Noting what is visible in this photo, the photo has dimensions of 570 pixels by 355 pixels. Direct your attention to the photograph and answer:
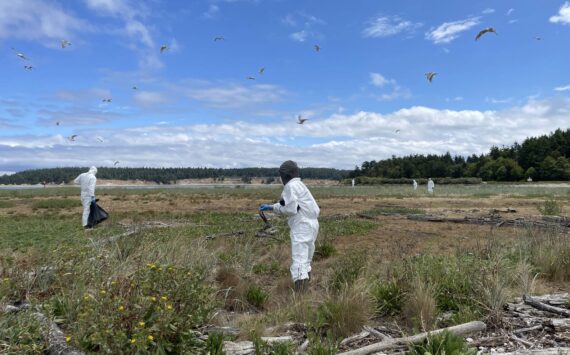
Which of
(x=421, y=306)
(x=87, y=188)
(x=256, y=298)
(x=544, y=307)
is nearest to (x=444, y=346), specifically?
(x=421, y=306)

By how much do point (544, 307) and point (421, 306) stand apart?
1457 mm

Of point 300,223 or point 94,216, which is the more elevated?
point 300,223

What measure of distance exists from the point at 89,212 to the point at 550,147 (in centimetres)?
9470

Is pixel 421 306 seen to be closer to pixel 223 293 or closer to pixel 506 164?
pixel 223 293

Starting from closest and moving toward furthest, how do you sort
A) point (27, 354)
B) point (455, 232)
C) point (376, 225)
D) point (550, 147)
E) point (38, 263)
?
point (27, 354) < point (38, 263) < point (455, 232) < point (376, 225) < point (550, 147)

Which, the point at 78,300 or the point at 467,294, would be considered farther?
the point at 467,294

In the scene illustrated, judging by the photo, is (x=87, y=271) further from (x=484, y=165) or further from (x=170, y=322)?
(x=484, y=165)

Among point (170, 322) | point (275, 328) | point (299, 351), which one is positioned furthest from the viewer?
point (275, 328)

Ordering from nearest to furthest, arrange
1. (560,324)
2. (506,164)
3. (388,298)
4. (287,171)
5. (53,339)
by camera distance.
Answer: (53,339) < (560,324) < (388,298) < (287,171) < (506,164)

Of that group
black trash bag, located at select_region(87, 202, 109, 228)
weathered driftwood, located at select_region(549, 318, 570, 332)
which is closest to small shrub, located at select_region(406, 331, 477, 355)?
weathered driftwood, located at select_region(549, 318, 570, 332)

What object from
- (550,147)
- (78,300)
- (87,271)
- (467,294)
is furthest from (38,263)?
(550,147)

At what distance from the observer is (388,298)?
18.0 feet

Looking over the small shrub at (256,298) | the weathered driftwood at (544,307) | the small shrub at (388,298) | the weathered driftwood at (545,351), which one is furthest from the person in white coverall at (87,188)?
the weathered driftwood at (545,351)

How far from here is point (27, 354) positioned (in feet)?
11.4
